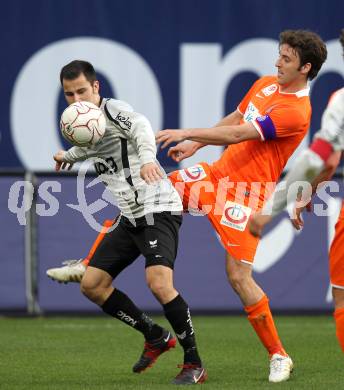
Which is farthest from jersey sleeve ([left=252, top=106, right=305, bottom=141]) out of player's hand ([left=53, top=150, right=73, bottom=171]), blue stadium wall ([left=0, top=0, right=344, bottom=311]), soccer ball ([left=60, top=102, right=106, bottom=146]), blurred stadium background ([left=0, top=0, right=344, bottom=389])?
blue stadium wall ([left=0, top=0, right=344, bottom=311])

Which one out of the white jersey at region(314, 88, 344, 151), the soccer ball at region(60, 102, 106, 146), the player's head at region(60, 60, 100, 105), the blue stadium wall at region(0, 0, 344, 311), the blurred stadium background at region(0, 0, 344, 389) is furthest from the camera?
the blue stadium wall at region(0, 0, 344, 311)

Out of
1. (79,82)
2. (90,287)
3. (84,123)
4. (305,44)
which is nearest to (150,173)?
(84,123)

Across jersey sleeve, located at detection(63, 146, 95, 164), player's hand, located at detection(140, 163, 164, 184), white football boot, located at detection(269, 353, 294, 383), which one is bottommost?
white football boot, located at detection(269, 353, 294, 383)

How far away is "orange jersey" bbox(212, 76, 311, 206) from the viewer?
23.5 ft

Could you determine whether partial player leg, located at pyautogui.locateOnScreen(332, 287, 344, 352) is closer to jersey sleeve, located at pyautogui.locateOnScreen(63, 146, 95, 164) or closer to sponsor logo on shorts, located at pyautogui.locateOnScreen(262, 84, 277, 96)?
sponsor logo on shorts, located at pyautogui.locateOnScreen(262, 84, 277, 96)

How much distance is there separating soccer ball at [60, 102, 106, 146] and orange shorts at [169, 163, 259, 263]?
878 mm

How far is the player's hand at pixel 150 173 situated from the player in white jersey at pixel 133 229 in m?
0.27

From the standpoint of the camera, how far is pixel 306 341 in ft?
30.7

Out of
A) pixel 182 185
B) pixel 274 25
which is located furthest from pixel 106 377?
pixel 274 25

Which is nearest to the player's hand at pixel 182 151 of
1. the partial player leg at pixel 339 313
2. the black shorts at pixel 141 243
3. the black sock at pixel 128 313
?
the black shorts at pixel 141 243

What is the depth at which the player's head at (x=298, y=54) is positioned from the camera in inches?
282

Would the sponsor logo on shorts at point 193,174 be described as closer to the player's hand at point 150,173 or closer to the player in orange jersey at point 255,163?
the player in orange jersey at point 255,163

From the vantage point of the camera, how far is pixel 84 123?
6820 mm

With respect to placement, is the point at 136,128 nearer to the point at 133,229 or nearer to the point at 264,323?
the point at 133,229
